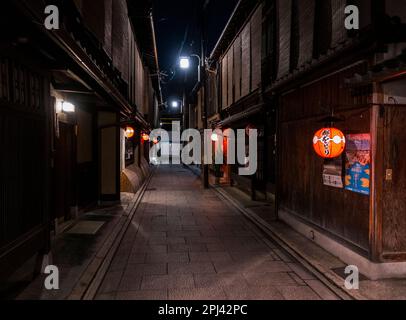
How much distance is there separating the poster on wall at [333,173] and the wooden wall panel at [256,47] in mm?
9146

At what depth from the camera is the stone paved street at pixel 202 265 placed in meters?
7.48

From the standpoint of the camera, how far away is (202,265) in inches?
365

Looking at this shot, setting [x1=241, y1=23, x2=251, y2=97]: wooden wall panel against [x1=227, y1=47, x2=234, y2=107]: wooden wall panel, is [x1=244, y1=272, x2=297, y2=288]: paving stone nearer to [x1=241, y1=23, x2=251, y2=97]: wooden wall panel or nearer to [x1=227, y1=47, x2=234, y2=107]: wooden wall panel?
[x1=241, y1=23, x2=251, y2=97]: wooden wall panel

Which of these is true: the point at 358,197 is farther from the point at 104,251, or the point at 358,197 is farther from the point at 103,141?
the point at 103,141

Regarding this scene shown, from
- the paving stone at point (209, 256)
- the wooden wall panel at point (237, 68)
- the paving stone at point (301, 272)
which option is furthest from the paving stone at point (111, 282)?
the wooden wall panel at point (237, 68)

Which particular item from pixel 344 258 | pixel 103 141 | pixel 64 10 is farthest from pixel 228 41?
pixel 344 258

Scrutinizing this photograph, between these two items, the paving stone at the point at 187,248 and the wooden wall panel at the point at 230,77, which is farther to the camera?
the wooden wall panel at the point at 230,77

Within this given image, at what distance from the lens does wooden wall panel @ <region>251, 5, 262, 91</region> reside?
18484 mm

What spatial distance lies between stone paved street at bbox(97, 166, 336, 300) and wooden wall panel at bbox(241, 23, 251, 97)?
8.90m

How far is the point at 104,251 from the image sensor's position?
10.1 metres

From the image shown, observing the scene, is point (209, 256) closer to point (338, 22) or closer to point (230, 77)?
point (338, 22)

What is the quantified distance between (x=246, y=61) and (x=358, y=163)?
44.8 ft

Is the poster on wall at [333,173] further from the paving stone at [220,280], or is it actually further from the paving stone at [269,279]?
the paving stone at [220,280]

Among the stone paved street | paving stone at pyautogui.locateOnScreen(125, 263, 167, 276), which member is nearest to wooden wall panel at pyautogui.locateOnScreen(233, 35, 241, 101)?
the stone paved street
